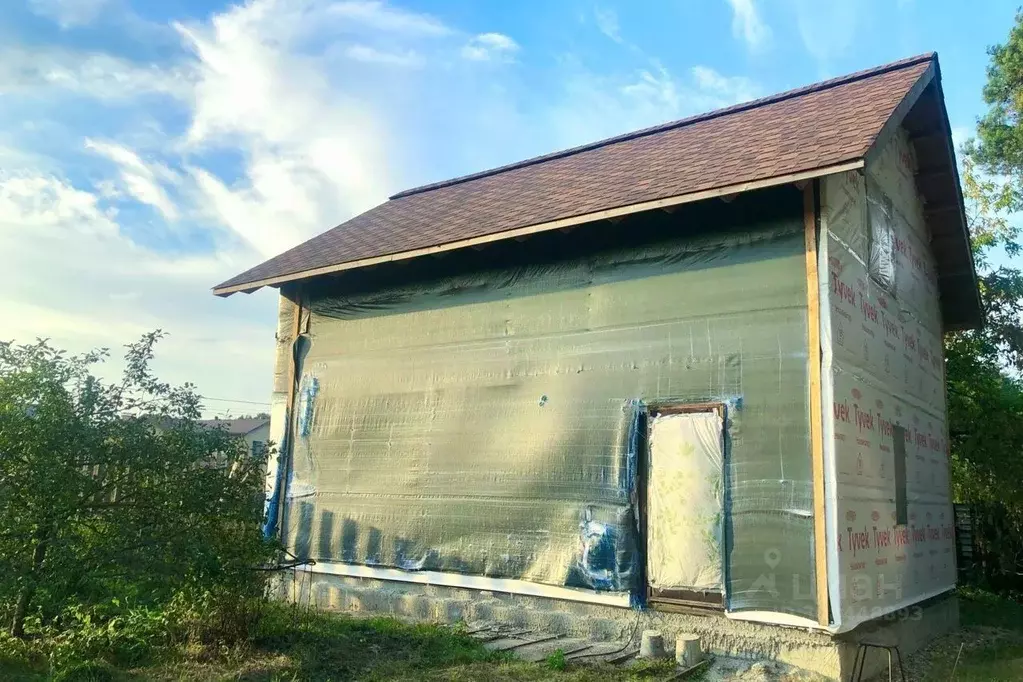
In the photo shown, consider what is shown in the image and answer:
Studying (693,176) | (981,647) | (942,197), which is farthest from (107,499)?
(942,197)

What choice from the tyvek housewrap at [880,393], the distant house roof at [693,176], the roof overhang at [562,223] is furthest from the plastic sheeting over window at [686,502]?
the distant house roof at [693,176]

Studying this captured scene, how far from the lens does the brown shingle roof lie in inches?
298

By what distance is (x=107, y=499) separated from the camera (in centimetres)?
700

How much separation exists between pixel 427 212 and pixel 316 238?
1.90 metres

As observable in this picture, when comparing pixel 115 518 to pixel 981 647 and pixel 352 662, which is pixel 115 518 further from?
pixel 981 647

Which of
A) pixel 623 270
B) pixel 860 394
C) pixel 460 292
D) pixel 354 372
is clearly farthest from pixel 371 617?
pixel 860 394

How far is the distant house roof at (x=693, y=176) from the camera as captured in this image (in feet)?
A: 24.6

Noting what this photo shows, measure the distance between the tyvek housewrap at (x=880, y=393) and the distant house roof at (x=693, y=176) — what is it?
517mm

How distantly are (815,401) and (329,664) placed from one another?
4.86 metres

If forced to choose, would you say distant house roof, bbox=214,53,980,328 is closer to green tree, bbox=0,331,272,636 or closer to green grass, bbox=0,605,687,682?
green tree, bbox=0,331,272,636

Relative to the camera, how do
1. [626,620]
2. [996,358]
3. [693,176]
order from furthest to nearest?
[996,358] → [693,176] → [626,620]

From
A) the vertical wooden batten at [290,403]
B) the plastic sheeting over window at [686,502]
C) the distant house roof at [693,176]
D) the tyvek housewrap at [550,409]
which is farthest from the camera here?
the vertical wooden batten at [290,403]

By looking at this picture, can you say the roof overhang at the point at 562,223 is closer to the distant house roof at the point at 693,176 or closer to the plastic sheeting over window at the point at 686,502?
the distant house roof at the point at 693,176

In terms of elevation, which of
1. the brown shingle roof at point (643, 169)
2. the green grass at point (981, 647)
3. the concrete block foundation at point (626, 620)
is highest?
the brown shingle roof at point (643, 169)
